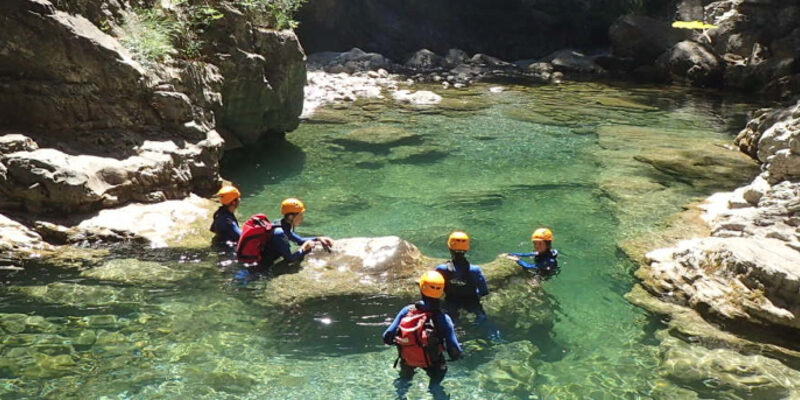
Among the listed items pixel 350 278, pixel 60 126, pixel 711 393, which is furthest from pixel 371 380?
pixel 60 126

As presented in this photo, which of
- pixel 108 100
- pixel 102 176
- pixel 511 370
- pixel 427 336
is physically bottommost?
pixel 511 370

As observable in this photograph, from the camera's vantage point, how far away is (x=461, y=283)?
637 cm

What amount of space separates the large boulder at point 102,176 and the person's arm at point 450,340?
542 cm

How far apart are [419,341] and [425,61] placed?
2921cm

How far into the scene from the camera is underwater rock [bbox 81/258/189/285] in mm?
6945

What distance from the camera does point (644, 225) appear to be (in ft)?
31.8

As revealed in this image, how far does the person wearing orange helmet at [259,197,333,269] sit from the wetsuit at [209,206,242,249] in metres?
0.62

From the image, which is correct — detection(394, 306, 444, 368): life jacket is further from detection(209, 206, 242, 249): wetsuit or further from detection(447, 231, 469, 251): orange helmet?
detection(209, 206, 242, 249): wetsuit

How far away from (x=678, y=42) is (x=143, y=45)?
93.5 feet

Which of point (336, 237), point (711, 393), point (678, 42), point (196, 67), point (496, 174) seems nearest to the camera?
point (711, 393)

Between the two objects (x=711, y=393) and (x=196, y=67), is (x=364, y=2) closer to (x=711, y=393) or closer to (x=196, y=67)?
(x=196, y=67)

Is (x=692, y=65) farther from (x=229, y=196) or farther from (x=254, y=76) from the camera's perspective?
(x=229, y=196)

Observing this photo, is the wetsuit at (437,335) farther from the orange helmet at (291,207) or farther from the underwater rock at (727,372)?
the orange helmet at (291,207)

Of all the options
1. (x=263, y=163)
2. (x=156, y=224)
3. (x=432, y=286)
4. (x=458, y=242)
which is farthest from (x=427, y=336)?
(x=263, y=163)
